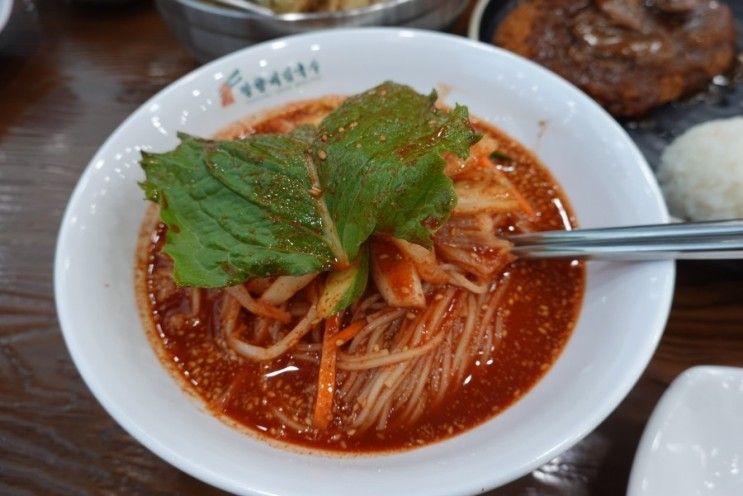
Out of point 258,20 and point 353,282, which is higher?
point 258,20

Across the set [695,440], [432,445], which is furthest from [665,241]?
[432,445]

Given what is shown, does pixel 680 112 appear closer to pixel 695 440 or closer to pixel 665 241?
pixel 665 241

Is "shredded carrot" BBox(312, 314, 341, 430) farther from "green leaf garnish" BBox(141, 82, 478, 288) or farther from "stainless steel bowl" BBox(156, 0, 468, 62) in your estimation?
"stainless steel bowl" BBox(156, 0, 468, 62)

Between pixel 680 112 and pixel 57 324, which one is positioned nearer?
pixel 57 324

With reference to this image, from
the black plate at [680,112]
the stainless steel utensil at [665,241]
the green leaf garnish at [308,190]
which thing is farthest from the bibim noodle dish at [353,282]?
the black plate at [680,112]

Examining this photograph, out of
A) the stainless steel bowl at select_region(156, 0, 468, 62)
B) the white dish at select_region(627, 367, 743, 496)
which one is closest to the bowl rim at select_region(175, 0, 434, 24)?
the stainless steel bowl at select_region(156, 0, 468, 62)

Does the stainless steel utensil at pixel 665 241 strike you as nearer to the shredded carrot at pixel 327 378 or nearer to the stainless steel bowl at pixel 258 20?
the shredded carrot at pixel 327 378
